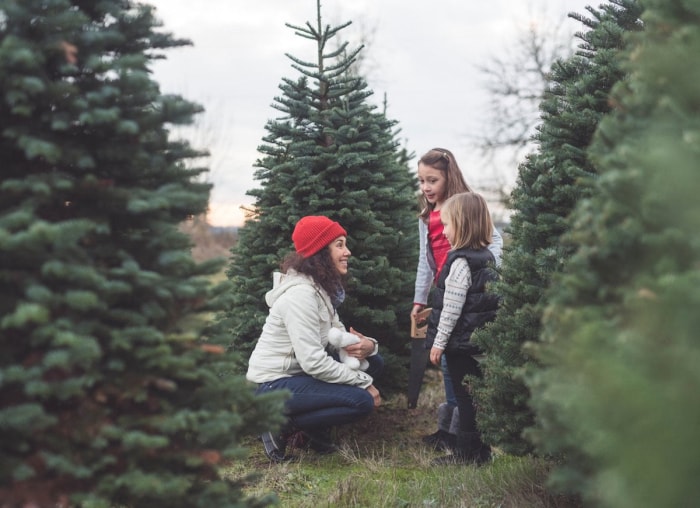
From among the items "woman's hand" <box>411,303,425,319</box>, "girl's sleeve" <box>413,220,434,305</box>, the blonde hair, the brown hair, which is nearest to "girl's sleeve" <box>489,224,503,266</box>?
the blonde hair

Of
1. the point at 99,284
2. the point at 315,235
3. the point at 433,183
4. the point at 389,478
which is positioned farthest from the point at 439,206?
the point at 99,284

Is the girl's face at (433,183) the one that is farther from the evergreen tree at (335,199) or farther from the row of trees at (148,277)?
the row of trees at (148,277)

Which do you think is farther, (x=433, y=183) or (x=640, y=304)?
(x=433, y=183)

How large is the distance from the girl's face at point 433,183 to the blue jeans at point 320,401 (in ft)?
5.26

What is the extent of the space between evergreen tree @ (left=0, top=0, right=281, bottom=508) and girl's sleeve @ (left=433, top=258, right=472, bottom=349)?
2234 millimetres

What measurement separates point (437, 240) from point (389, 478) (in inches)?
76.6

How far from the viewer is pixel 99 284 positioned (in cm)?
231

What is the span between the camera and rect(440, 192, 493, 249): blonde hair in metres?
4.89

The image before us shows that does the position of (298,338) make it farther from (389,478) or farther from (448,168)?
(448,168)

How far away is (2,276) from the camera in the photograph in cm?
228

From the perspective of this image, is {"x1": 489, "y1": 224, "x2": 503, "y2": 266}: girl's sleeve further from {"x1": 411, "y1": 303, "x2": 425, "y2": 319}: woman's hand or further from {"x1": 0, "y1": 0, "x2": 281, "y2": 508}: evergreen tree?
{"x1": 0, "y1": 0, "x2": 281, "y2": 508}: evergreen tree

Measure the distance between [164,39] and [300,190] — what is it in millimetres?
3093

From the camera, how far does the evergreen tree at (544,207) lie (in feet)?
13.1

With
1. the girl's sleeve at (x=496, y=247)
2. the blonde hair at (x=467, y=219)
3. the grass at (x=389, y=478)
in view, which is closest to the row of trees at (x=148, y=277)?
the grass at (x=389, y=478)
